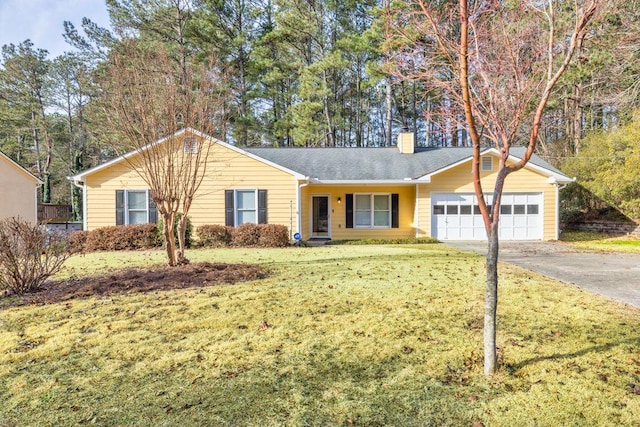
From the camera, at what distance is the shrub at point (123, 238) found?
12.2m

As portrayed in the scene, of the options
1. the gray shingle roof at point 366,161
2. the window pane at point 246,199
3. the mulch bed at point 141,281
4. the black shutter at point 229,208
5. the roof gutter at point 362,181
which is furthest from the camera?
the gray shingle roof at point 366,161

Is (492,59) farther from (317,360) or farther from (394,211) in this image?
(394,211)

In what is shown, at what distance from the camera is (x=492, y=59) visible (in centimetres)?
369

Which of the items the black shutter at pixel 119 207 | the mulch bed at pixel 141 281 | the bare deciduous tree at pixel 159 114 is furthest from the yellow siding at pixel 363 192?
the mulch bed at pixel 141 281

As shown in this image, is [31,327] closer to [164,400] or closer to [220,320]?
[220,320]

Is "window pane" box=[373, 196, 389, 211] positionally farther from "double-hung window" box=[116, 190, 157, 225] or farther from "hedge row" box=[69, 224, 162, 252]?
"double-hung window" box=[116, 190, 157, 225]

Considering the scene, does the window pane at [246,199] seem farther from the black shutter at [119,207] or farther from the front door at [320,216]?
the black shutter at [119,207]

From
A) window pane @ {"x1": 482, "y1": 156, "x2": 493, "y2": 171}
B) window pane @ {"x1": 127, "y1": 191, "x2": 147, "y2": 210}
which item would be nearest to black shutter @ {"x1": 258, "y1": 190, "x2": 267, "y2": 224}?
window pane @ {"x1": 127, "y1": 191, "x2": 147, "y2": 210}

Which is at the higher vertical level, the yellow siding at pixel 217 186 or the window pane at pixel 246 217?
the yellow siding at pixel 217 186

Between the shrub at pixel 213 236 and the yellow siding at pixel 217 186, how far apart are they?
0.97 meters

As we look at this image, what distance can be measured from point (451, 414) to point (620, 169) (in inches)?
684

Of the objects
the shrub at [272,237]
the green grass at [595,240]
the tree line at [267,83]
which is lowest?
the green grass at [595,240]

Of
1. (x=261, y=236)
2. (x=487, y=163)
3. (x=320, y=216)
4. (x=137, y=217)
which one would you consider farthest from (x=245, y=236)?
(x=487, y=163)

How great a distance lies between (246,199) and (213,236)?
2029 mm
